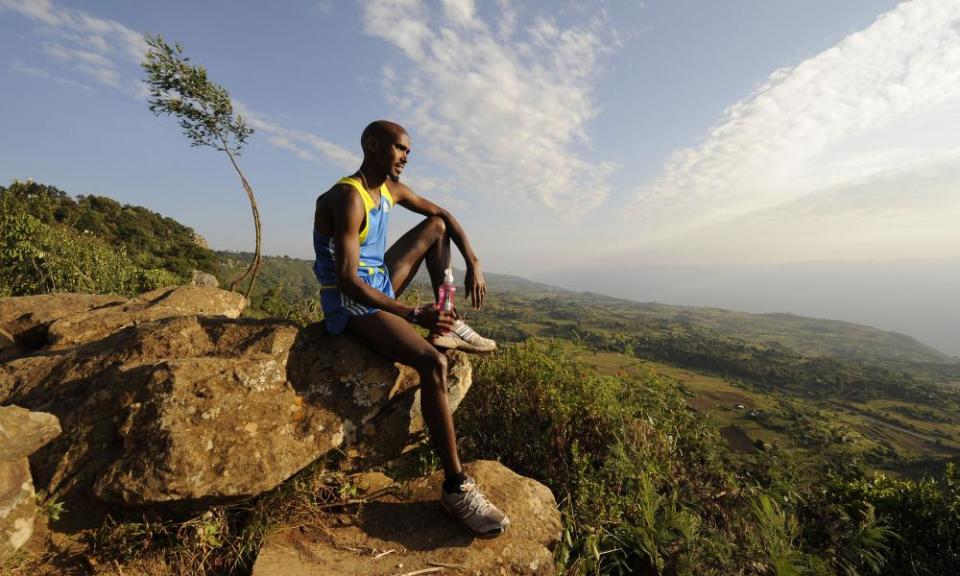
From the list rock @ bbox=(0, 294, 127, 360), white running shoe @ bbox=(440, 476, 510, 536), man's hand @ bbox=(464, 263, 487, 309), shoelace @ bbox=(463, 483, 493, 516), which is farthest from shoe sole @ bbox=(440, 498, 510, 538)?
rock @ bbox=(0, 294, 127, 360)

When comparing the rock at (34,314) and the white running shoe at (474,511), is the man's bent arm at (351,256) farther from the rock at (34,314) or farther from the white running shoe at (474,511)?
the rock at (34,314)

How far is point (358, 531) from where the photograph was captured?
149 inches

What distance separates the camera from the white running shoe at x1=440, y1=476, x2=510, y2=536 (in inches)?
145

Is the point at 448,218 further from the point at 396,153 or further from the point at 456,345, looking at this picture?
the point at 456,345

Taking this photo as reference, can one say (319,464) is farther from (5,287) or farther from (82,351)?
(5,287)

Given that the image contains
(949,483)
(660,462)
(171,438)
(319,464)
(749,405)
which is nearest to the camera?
(171,438)

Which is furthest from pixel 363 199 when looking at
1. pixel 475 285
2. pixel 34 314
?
pixel 34 314

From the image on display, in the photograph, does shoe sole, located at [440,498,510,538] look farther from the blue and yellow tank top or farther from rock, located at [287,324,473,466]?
the blue and yellow tank top

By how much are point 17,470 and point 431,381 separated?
3.24 metres

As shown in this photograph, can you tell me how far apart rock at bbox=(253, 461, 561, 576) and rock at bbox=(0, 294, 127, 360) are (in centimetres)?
551

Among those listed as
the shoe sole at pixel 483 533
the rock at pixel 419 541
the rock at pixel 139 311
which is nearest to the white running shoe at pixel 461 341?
the rock at pixel 419 541

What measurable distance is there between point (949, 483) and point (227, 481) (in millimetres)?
12151

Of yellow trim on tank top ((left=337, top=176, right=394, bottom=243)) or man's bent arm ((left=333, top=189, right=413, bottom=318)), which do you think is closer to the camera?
man's bent arm ((left=333, top=189, right=413, bottom=318))

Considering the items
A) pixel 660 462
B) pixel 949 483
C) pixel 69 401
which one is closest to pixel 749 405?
pixel 949 483
